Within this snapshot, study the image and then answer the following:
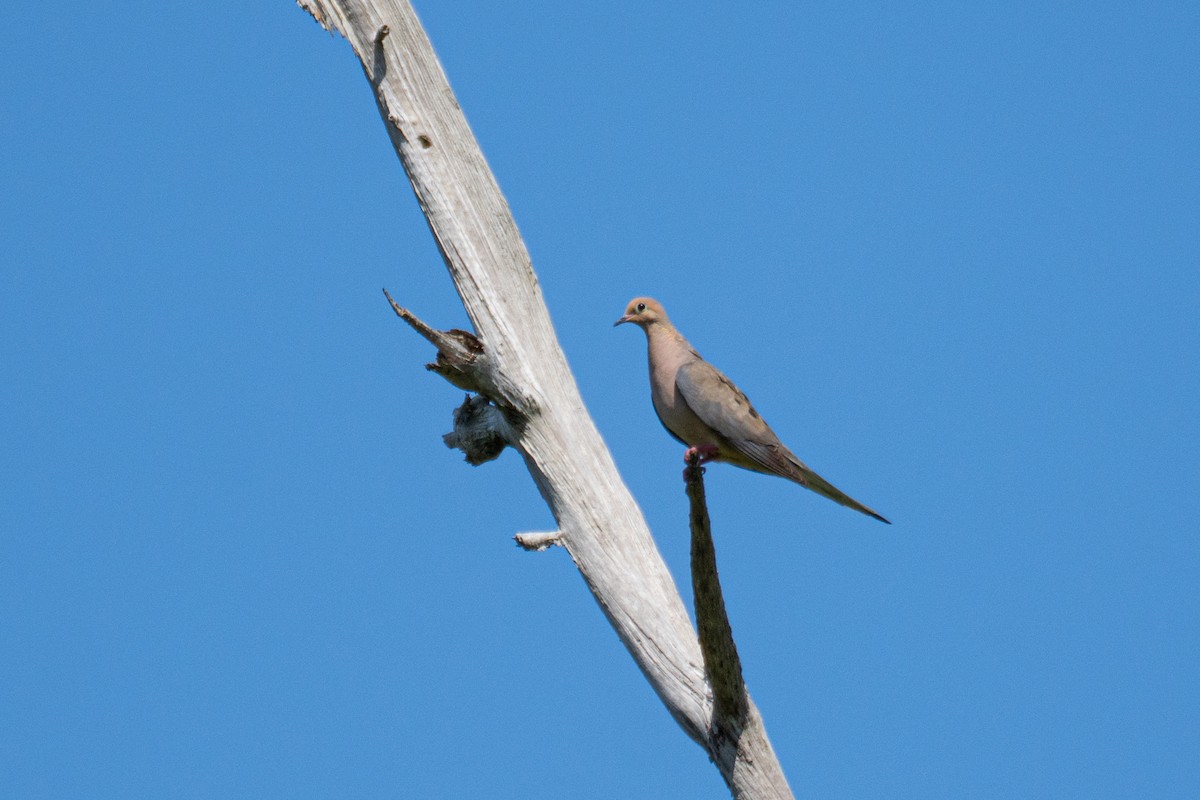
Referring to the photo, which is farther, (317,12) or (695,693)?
(317,12)

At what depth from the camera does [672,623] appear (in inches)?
205

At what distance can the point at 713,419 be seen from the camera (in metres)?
5.98

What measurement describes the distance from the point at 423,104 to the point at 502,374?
1.33 meters

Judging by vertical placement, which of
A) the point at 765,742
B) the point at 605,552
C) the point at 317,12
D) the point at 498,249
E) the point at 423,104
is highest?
the point at 317,12

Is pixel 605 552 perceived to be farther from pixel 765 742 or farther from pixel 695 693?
pixel 765 742

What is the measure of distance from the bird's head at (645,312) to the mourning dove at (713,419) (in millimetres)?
168

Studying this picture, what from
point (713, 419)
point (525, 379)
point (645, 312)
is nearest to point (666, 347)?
point (645, 312)

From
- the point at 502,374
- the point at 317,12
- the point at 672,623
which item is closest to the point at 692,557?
the point at 672,623

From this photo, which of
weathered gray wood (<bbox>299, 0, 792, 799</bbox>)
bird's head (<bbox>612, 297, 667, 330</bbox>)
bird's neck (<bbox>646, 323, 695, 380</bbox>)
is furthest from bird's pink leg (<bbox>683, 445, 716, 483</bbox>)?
bird's head (<bbox>612, 297, 667, 330</bbox>)

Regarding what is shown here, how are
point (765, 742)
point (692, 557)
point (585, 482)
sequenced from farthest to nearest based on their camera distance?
point (585, 482), point (765, 742), point (692, 557)

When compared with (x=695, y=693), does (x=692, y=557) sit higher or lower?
higher

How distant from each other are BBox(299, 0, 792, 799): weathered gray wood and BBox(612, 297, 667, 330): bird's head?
1.14 metres

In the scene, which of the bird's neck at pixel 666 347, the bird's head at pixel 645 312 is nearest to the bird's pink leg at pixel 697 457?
the bird's neck at pixel 666 347

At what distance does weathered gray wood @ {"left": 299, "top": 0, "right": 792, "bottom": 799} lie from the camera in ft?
16.9
